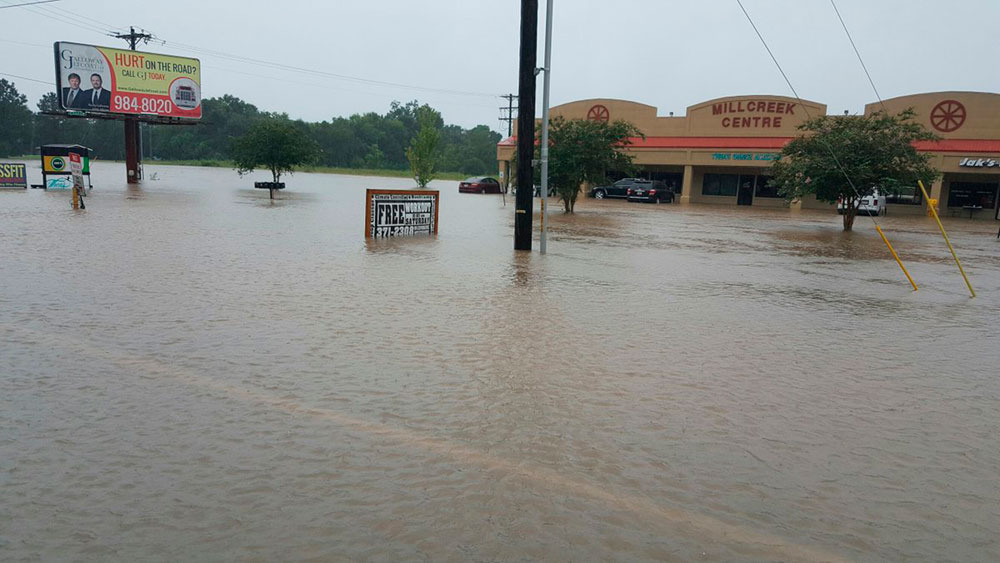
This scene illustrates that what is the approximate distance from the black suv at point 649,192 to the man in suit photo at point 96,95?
3305 cm

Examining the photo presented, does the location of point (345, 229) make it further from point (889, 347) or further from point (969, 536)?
point (969, 536)

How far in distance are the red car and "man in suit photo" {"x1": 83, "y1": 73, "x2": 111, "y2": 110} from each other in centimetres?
2427

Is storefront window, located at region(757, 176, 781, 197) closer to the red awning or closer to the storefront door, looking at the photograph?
the storefront door

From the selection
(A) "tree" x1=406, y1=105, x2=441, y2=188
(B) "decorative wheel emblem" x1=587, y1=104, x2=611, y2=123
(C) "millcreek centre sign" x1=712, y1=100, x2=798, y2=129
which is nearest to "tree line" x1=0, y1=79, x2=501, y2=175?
(A) "tree" x1=406, y1=105, x2=441, y2=188

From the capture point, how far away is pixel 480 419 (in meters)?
5.11

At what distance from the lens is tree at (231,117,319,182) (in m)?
41.5

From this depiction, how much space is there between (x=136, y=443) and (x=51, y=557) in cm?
131

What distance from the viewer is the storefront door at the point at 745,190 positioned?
5188 centimetres

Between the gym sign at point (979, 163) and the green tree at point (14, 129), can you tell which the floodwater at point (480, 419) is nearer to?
the gym sign at point (979, 163)

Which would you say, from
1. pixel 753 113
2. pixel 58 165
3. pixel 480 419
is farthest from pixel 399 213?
pixel 753 113

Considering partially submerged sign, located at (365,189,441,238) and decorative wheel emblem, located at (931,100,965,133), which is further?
decorative wheel emblem, located at (931,100,965,133)

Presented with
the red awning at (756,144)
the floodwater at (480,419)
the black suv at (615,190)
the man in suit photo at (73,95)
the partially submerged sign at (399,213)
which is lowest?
the floodwater at (480,419)

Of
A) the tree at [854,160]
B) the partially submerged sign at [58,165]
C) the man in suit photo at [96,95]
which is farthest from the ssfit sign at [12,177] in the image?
the tree at [854,160]

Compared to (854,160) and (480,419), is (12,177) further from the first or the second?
(854,160)
